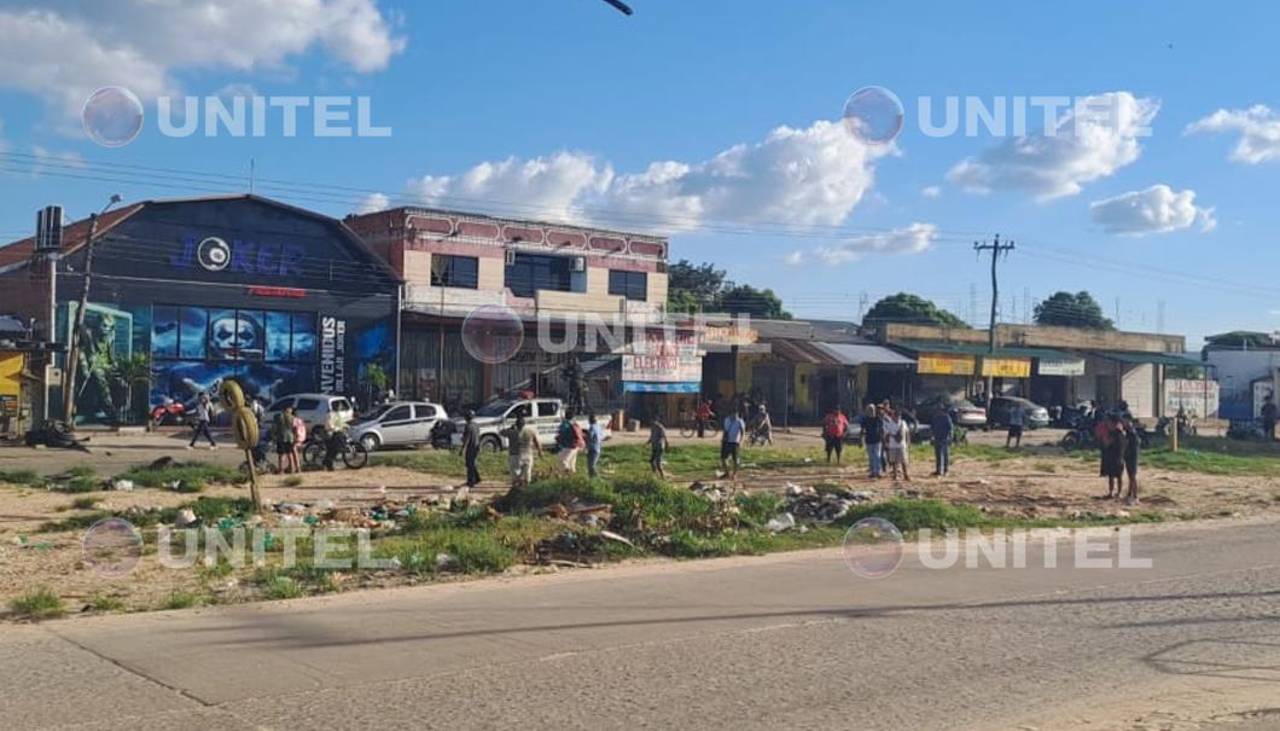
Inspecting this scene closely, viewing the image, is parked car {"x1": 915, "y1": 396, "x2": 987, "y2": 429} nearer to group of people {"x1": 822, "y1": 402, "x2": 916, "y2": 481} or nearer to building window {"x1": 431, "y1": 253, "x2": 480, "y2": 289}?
building window {"x1": 431, "y1": 253, "x2": 480, "y2": 289}

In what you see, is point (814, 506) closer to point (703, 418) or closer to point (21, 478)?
point (21, 478)

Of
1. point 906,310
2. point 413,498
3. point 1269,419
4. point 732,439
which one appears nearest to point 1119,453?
point 732,439

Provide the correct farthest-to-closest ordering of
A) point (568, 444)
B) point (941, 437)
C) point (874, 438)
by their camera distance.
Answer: point (941, 437) → point (874, 438) → point (568, 444)

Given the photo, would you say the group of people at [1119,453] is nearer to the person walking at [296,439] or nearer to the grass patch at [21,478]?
the person walking at [296,439]

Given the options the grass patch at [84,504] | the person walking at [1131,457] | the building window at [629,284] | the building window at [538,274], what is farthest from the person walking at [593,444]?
the building window at [629,284]

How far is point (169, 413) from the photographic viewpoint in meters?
40.9

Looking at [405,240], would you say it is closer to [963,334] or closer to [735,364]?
[735,364]

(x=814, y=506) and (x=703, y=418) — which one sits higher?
(x=703, y=418)

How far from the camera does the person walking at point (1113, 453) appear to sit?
24.5 m

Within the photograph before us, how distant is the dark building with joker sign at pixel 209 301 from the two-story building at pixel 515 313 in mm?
1775

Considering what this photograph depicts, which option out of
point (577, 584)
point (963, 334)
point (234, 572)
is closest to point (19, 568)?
point (234, 572)

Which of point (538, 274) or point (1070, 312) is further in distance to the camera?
point (1070, 312)

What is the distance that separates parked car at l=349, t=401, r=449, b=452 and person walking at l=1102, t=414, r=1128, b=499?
17911 mm

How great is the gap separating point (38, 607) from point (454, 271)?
38.5 meters
